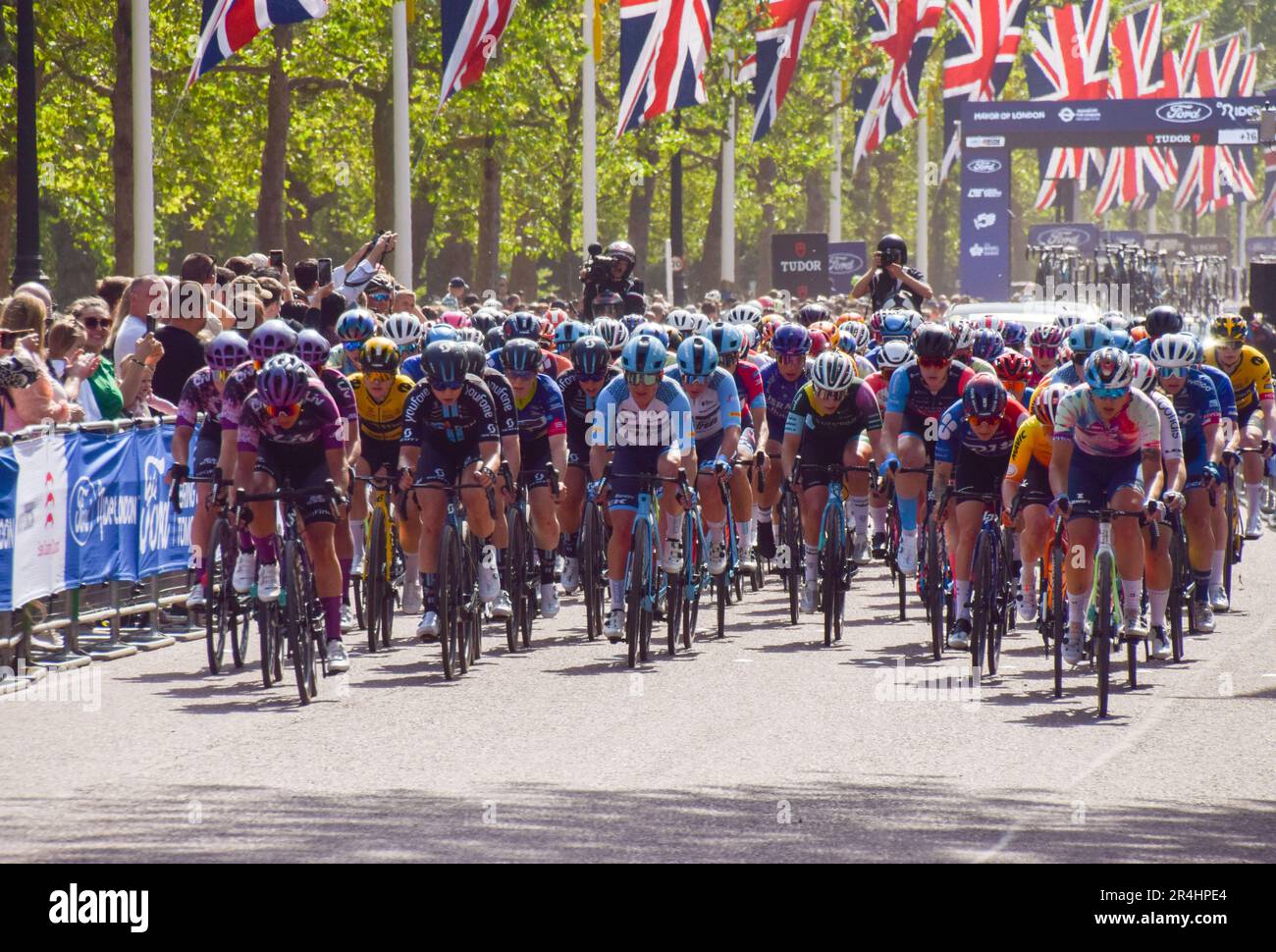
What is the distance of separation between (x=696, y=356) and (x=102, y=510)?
3742 mm

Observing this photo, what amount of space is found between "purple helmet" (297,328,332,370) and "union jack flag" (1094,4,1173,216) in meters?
50.3

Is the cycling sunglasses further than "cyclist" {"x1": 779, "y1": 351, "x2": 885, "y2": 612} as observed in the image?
No

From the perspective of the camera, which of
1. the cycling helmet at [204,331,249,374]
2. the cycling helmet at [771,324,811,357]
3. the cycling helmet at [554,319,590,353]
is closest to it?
the cycling helmet at [204,331,249,374]

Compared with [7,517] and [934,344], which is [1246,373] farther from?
[7,517]

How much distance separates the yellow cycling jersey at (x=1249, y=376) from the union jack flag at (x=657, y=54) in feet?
54.0

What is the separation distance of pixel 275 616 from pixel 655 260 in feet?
198

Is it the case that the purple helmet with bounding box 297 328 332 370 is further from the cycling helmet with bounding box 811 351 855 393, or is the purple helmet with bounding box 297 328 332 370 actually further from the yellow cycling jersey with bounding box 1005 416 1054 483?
the yellow cycling jersey with bounding box 1005 416 1054 483


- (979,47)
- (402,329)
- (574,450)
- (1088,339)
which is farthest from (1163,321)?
(979,47)

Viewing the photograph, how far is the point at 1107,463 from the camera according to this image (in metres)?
12.4

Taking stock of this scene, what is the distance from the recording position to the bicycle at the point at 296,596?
11.9 metres

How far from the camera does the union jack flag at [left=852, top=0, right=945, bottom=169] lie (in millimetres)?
46656

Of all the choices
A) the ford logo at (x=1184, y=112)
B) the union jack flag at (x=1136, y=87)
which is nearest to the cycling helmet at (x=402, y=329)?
the ford logo at (x=1184, y=112)

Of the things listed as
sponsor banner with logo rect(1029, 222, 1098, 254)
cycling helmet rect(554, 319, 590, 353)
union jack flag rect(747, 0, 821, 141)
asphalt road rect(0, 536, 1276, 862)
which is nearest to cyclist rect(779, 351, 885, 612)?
asphalt road rect(0, 536, 1276, 862)

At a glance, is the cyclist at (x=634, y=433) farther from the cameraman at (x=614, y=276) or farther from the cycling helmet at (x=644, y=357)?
the cameraman at (x=614, y=276)
